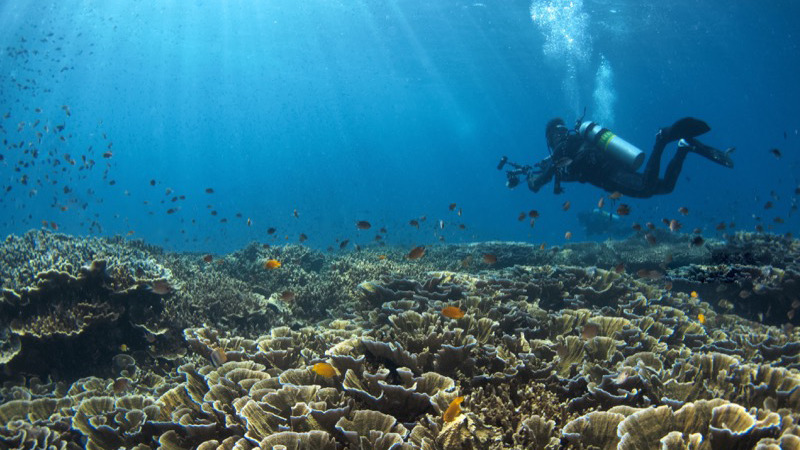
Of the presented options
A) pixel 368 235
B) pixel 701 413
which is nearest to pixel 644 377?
pixel 701 413

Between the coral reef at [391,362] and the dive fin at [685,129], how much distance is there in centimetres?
473

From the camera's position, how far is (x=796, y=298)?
866 cm

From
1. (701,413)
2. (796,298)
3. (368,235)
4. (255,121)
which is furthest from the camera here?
(255,121)

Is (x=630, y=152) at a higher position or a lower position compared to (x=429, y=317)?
higher

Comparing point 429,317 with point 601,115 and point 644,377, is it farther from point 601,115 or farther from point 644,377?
point 601,115

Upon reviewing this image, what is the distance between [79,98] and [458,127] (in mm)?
88773

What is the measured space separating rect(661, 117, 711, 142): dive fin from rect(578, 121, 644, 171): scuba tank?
93 centimetres

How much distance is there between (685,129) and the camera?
12.6 meters

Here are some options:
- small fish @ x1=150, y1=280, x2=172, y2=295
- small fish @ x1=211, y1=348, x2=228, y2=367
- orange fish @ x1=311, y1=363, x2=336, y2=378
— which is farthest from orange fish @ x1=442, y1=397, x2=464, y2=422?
small fish @ x1=150, y1=280, x2=172, y2=295

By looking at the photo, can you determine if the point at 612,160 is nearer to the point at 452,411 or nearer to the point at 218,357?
the point at 452,411

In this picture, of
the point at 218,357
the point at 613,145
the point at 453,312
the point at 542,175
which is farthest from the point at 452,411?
the point at 613,145

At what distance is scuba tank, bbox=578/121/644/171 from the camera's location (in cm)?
1289

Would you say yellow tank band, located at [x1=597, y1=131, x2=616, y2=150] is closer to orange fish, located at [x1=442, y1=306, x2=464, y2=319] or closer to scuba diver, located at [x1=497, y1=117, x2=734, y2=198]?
scuba diver, located at [x1=497, y1=117, x2=734, y2=198]

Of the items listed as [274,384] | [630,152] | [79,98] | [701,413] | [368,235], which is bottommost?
[274,384]
